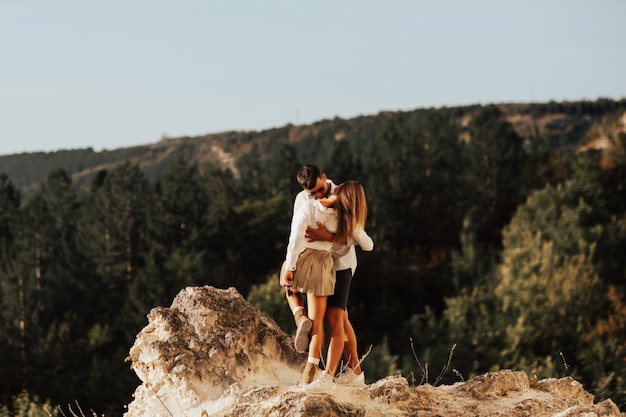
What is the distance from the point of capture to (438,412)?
8.61 m

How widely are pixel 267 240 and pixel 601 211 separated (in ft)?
91.0

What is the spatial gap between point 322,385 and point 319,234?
1.87m

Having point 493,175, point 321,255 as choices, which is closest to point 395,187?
point 493,175

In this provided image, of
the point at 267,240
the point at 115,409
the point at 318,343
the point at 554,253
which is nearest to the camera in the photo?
the point at 318,343

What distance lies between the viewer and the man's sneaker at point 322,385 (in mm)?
8625

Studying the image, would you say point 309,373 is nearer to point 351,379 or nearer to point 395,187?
point 351,379

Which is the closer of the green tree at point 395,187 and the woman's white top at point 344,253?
the woman's white top at point 344,253

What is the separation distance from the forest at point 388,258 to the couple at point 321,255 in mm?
33626

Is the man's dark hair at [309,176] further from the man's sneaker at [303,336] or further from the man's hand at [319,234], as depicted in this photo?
the man's sneaker at [303,336]

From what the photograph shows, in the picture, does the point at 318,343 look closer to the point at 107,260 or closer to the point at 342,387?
the point at 342,387

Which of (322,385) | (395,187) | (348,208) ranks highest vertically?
(348,208)

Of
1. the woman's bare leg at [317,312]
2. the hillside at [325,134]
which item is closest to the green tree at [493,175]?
the hillside at [325,134]

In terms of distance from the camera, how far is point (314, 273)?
32.8 ft

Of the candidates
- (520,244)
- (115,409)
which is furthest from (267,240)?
(115,409)
